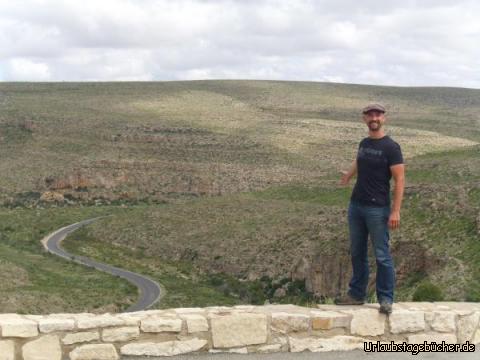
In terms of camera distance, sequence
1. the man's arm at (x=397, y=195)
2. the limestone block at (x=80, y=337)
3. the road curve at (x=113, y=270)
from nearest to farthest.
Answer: the limestone block at (x=80, y=337) → the man's arm at (x=397, y=195) → the road curve at (x=113, y=270)

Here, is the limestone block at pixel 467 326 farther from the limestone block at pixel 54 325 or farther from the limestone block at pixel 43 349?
the limestone block at pixel 43 349

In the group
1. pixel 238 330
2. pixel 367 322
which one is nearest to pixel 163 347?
pixel 238 330

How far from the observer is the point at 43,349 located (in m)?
7.28

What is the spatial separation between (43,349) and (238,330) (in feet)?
7.44

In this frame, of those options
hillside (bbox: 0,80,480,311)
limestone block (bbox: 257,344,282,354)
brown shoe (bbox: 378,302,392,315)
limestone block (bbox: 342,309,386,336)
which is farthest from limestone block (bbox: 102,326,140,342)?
hillside (bbox: 0,80,480,311)

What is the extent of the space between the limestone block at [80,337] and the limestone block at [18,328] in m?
0.35

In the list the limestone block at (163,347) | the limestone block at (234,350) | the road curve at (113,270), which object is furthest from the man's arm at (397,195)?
the road curve at (113,270)

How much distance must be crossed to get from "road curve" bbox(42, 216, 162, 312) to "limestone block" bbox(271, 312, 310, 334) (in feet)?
71.7

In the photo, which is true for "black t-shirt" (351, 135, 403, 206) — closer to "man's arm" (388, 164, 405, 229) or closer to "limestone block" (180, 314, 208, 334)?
"man's arm" (388, 164, 405, 229)

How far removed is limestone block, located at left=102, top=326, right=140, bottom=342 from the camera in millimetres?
7508

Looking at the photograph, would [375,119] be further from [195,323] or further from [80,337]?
[80,337]

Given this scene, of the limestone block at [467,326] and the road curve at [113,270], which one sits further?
the road curve at [113,270]

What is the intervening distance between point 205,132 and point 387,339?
6674 cm

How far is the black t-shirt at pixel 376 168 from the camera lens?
26.5 ft
